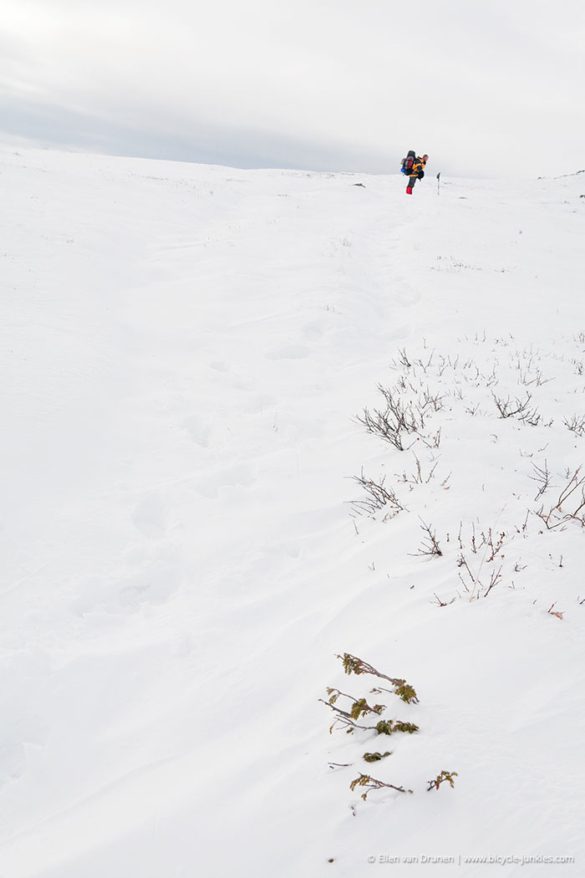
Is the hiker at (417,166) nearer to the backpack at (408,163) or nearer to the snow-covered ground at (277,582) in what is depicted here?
the backpack at (408,163)

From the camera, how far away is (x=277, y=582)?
13.3ft

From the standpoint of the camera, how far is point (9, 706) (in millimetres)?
3148

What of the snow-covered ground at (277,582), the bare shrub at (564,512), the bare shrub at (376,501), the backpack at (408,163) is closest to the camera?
the snow-covered ground at (277,582)

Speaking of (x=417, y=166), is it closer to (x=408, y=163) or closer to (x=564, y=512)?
(x=408, y=163)

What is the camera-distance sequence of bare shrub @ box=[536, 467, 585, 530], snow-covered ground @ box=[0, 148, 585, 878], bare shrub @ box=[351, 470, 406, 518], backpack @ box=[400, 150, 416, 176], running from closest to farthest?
snow-covered ground @ box=[0, 148, 585, 878], bare shrub @ box=[536, 467, 585, 530], bare shrub @ box=[351, 470, 406, 518], backpack @ box=[400, 150, 416, 176]

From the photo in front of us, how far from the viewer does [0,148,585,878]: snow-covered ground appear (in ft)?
6.48

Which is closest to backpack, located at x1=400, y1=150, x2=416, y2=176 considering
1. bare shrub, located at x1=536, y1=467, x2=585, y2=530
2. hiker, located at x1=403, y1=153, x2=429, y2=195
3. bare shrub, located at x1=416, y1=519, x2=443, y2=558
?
hiker, located at x1=403, y1=153, x2=429, y2=195

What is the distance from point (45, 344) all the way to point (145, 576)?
448 cm

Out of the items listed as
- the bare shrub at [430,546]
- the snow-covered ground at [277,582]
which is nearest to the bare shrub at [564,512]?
the snow-covered ground at [277,582]

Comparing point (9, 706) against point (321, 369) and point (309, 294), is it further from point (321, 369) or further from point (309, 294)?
point (309, 294)

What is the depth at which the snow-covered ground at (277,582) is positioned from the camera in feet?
6.48

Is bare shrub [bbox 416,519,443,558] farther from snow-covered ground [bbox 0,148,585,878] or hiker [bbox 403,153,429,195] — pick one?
hiker [bbox 403,153,429,195]

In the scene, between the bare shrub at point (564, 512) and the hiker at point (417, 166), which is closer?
the bare shrub at point (564, 512)

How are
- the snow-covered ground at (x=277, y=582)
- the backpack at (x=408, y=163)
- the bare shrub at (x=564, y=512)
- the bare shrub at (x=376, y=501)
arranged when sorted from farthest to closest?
the backpack at (x=408, y=163) → the bare shrub at (x=376, y=501) → the bare shrub at (x=564, y=512) → the snow-covered ground at (x=277, y=582)
